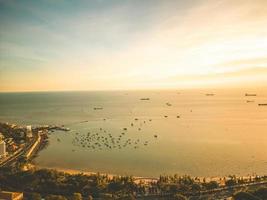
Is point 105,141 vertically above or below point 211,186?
below

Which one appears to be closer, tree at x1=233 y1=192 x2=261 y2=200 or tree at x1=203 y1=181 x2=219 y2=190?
tree at x1=233 y1=192 x2=261 y2=200

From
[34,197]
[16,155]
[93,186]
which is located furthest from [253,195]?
[16,155]

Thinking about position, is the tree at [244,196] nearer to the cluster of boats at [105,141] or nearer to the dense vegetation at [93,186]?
the dense vegetation at [93,186]

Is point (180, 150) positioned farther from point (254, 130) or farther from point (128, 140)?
point (254, 130)

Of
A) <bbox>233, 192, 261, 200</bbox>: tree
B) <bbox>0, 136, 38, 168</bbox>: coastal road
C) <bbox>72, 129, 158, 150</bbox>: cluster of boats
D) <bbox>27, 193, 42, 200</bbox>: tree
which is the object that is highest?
<bbox>233, 192, 261, 200</bbox>: tree

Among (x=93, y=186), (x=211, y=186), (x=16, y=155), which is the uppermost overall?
(x=93, y=186)

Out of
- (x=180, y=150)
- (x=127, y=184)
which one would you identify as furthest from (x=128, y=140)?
(x=127, y=184)

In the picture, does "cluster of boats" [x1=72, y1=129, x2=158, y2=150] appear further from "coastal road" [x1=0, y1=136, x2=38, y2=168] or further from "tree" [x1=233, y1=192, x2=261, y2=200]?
"tree" [x1=233, y1=192, x2=261, y2=200]

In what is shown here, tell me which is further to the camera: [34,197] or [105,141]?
[105,141]

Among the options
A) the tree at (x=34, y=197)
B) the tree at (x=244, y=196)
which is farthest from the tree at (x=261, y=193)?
the tree at (x=34, y=197)

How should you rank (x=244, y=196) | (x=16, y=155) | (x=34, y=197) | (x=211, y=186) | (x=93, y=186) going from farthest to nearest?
(x=16, y=155)
(x=211, y=186)
(x=93, y=186)
(x=34, y=197)
(x=244, y=196)

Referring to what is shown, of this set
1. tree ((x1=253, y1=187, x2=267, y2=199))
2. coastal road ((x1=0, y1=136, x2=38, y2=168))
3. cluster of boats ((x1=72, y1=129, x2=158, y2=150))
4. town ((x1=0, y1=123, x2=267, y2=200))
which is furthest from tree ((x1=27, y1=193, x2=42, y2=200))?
cluster of boats ((x1=72, y1=129, x2=158, y2=150))

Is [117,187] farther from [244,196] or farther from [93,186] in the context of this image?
[244,196]
